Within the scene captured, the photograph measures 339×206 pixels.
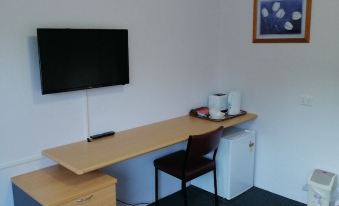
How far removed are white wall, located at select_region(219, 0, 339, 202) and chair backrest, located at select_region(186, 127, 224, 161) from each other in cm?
86

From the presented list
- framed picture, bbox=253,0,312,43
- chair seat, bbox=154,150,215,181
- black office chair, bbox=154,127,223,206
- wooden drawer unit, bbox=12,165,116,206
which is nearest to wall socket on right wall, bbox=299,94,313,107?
framed picture, bbox=253,0,312,43

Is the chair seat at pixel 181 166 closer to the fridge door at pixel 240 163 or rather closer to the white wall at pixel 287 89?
the fridge door at pixel 240 163

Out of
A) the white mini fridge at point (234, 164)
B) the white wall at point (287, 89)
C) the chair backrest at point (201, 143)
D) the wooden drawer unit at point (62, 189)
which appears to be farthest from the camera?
the white mini fridge at point (234, 164)

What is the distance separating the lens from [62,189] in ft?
6.59

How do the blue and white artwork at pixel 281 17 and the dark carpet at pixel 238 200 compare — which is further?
the dark carpet at pixel 238 200

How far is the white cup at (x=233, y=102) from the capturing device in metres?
3.27

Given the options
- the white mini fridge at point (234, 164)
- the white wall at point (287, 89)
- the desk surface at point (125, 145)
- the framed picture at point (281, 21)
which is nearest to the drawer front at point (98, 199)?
the desk surface at point (125, 145)

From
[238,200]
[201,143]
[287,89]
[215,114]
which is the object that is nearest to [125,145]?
[201,143]

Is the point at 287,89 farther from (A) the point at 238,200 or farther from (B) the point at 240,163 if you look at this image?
(A) the point at 238,200

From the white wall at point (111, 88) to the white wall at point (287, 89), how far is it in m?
0.28

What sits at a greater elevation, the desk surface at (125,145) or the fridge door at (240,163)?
the desk surface at (125,145)

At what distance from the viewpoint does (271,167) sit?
336cm

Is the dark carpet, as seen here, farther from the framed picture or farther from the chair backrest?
the framed picture

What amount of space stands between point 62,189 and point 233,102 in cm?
189
